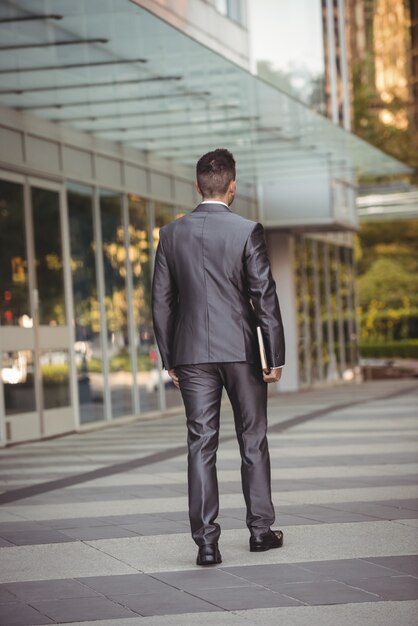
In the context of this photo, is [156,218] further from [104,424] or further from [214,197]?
[214,197]

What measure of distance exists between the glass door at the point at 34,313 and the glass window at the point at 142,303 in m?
2.46

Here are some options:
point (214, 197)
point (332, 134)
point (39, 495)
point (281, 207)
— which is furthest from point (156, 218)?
point (214, 197)

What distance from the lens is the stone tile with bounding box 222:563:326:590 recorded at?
4.98m

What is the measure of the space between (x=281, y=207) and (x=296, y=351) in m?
3.15

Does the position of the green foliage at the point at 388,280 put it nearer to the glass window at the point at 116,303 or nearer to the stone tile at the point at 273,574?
the glass window at the point at 116,303

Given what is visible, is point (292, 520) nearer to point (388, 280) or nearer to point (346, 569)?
Answer: point (346, 569)

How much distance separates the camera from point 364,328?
4822 cm

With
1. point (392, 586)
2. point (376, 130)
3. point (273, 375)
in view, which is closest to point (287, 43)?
point (273, 375)

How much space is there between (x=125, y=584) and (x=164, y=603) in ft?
1.38

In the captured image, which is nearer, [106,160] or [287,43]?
[106,160]

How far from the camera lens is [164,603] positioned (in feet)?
15.3

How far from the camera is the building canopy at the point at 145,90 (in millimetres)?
10594

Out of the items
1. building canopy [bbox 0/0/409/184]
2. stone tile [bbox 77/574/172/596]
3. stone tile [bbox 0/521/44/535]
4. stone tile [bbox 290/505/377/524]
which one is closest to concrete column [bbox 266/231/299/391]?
Answer: building canopy [bbox 0/0/409/184]

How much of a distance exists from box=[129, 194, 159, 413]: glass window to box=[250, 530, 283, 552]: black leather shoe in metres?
11.3
